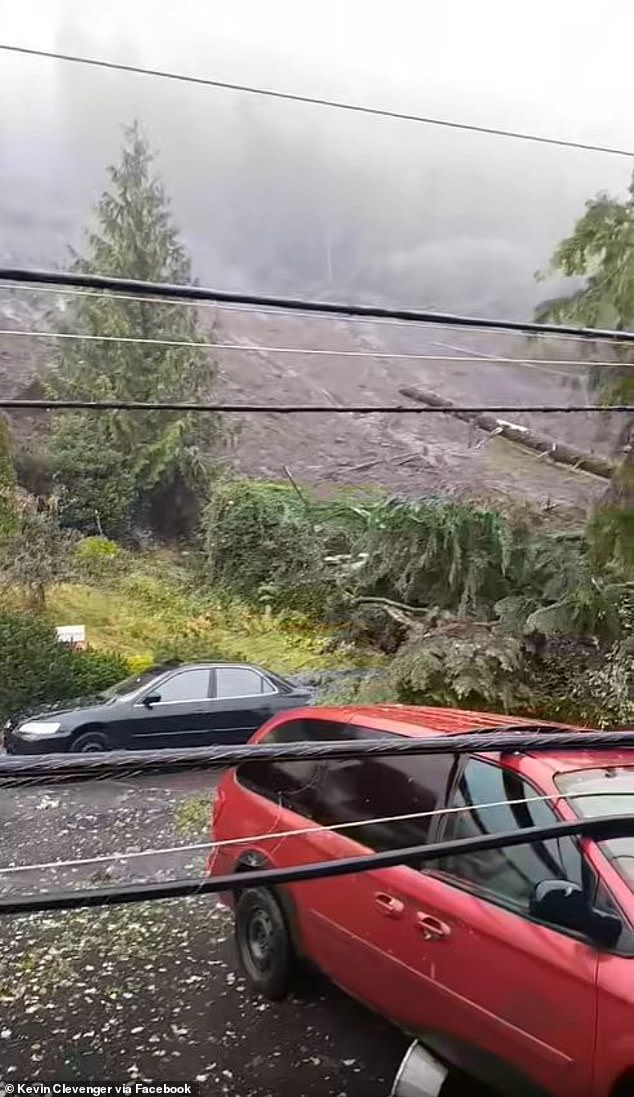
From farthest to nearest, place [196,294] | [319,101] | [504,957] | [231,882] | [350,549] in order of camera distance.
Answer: [319,101] < [350,549] < [504,957] < [196,294] < [231,882]

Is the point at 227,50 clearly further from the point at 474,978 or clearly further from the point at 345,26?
the point at 474,978

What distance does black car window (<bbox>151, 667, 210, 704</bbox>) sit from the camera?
3.95 feet

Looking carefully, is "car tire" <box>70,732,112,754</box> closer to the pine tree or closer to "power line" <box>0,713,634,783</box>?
"power line" <box>0,713,634,783</box>

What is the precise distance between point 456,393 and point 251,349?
433mm

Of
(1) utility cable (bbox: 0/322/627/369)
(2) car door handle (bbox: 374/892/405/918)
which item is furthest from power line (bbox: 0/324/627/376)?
(2) car door handle (bbox: 374/892/405/918)

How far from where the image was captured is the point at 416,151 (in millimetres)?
1685

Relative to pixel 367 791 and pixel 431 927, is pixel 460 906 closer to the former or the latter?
pixel 431 927

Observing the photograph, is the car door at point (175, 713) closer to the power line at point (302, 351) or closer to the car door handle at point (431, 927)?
the car door handle at point (431, 927)

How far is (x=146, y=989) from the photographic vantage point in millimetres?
1089

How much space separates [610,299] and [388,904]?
55.4 inches

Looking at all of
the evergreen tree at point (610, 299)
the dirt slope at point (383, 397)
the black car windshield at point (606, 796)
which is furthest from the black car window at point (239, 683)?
the evergreen tree at point (610, 299)

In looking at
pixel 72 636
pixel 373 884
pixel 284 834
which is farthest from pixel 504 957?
pixel 72 636

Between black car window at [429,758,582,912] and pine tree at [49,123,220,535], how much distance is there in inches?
22.8

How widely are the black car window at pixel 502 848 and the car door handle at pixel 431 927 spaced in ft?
0.20
